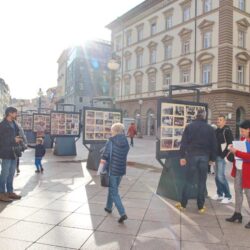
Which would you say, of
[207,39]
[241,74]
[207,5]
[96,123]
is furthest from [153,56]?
[96,123]

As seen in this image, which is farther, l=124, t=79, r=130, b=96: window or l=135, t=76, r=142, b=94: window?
l=124, t=79, r=130, b=96: window

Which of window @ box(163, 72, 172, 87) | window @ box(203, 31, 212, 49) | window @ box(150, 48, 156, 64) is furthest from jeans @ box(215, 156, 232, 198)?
window @ box(150, 48, 156, 64)

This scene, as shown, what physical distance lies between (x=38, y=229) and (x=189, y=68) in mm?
32713

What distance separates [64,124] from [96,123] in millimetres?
4071

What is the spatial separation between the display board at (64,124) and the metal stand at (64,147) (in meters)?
0.30

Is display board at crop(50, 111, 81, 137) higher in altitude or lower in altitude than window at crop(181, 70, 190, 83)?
lower

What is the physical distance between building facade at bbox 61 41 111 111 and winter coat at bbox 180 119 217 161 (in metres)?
61.3

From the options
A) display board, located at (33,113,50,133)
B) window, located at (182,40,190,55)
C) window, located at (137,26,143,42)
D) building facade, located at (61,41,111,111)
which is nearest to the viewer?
display board, located at (33,113,50,133)

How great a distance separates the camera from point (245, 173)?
5.41m

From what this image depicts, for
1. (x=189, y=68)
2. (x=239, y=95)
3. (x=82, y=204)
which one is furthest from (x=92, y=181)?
(x=189, y=68)

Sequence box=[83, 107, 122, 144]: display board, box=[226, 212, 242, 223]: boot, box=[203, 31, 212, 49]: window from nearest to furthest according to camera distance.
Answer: box=[226, 212, 242, 223]: boot
box=[83, 107, 122, 144]: display board
box=[203, 31, 212, 49]: window

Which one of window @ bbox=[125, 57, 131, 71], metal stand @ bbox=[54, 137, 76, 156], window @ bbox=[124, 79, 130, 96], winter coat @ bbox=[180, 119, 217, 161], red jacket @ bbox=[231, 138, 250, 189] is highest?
window @ bbox=[125, 57, 131, 71]

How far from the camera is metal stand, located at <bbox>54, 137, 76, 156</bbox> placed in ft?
49.0

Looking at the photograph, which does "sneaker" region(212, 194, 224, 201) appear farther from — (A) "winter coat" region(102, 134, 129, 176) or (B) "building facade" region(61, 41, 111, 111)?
(B) "building facade" region(61, 41, 111, 111)
